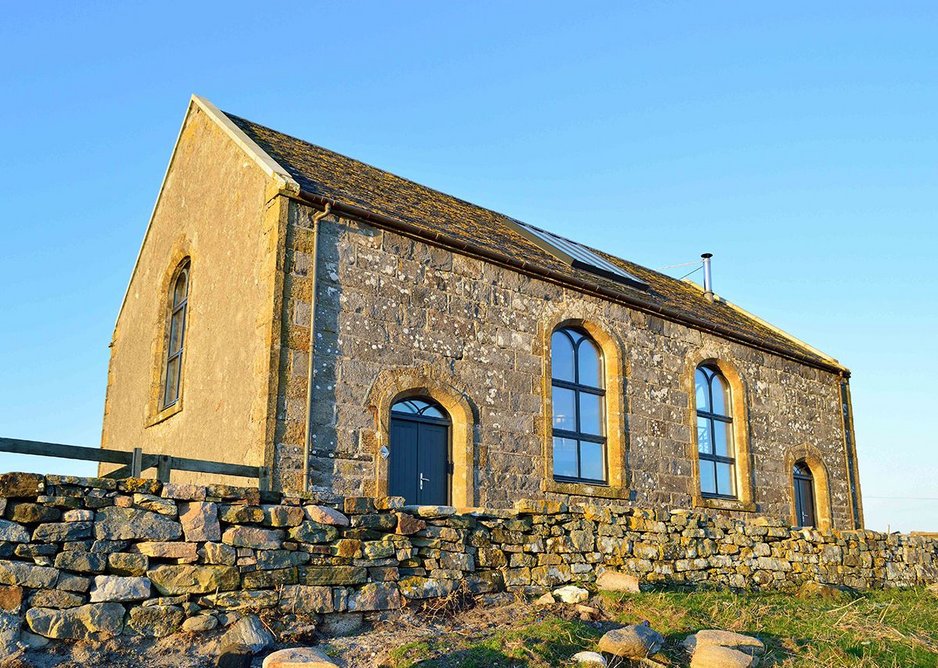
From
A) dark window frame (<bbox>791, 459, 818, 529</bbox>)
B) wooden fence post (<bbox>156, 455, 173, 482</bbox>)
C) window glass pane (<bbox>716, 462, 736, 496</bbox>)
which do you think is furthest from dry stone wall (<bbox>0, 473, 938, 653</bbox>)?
dark window frame (<bbox>791, 459, 818, 529</bbox>)

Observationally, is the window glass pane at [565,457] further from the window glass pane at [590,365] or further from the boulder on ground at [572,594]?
the boulder on ground at [572,594]

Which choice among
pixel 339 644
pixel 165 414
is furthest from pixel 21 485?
pixel 165 414

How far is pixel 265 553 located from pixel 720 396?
11889mm

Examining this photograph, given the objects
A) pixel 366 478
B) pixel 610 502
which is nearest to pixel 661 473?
pixel 610 502

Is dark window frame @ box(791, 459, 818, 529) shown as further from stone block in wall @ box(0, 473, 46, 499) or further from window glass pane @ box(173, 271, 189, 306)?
stone block in wall @ box(0, 473, 46, 499)

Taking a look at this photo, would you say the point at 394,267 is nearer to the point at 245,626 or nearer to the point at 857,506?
the point at 245,626

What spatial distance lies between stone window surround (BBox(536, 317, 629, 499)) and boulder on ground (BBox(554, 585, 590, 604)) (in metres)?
4.45

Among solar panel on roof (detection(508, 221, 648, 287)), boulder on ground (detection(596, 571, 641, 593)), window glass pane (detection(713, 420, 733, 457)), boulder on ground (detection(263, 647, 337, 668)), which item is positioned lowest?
boulder on ground (detection(263, 647, 337, 668))

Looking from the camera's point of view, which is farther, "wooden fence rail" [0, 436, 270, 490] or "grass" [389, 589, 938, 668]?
"wooden fence rail" [0, 436, 270, 490]

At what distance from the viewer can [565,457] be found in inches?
575

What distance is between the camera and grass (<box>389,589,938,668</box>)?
743 cm

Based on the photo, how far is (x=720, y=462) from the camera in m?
17.3

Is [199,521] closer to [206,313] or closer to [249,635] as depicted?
[249,635]

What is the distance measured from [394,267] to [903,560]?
8.95m
